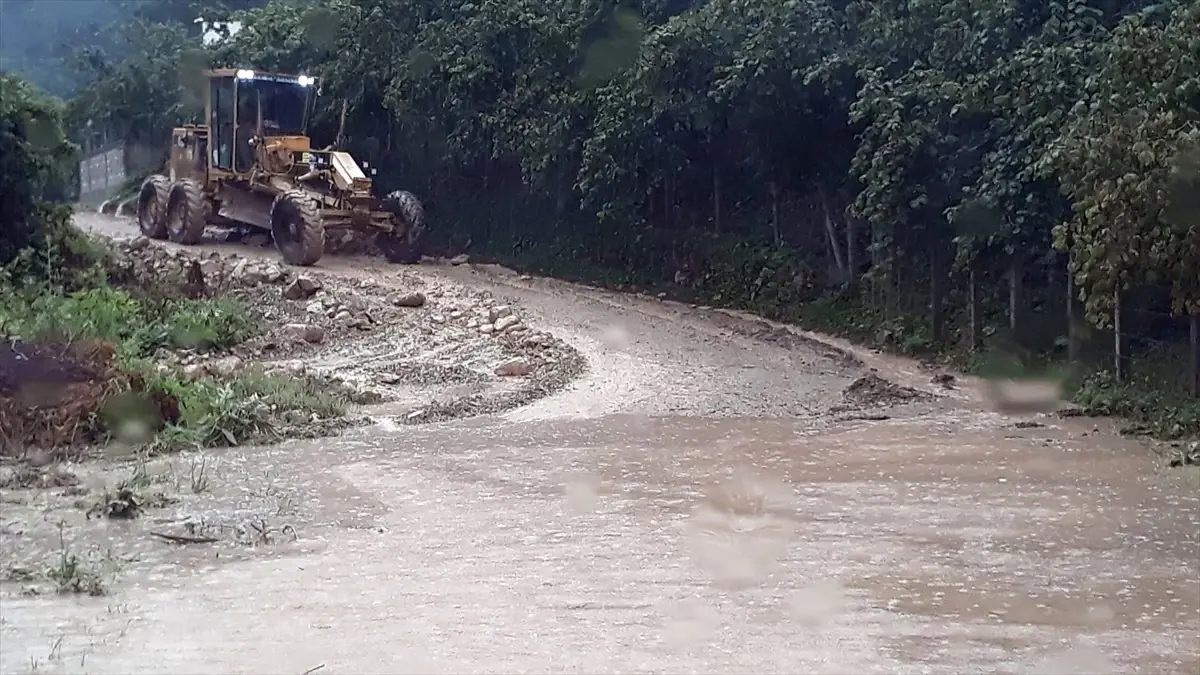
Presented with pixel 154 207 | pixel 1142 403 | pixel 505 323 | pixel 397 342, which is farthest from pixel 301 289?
pixel 1142 403

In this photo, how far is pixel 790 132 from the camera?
1977 cm

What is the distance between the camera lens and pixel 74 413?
11.4m

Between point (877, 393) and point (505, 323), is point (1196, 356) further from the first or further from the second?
point (505, 323)

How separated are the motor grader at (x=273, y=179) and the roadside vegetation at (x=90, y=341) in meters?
3.22

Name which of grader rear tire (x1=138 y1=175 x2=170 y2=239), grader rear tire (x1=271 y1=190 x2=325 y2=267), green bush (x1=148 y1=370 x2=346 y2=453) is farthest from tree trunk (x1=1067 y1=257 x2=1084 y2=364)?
grader rear tire (x1=138 y1=175 x2=170 y2=239)

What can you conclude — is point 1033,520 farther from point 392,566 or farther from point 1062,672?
point 392,566

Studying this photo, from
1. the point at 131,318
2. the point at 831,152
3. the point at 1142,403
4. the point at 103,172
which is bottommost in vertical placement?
the point at 131,318

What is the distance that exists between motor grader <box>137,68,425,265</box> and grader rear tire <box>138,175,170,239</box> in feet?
1.55

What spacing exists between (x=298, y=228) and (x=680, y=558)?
50.3ft

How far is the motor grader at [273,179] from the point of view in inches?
912

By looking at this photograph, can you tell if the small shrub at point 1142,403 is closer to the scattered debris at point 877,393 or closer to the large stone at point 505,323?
the scattered debris at point 877,393

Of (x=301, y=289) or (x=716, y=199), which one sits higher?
(x=716, y=199)

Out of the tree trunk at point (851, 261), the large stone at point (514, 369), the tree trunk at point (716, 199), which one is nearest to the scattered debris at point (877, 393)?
the large stone at point (514, 369)

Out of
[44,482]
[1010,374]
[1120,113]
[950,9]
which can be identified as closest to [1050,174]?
[1120,113]
